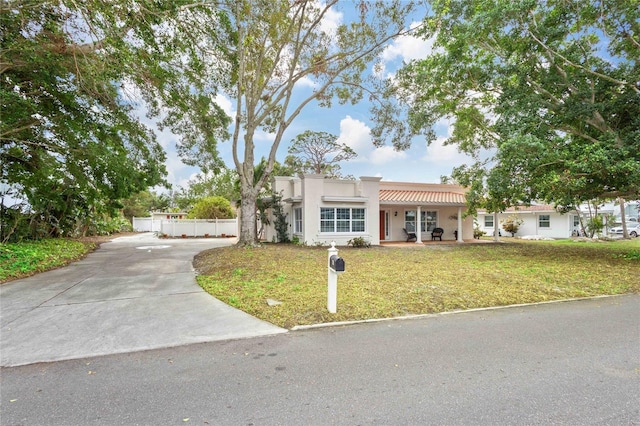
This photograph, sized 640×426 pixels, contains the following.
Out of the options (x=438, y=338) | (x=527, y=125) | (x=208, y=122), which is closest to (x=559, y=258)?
(x=527, y=125)

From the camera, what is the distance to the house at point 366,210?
1686 centimetres

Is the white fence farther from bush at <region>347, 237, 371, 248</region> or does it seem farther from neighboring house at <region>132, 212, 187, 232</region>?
bush at <region>347, 237, 371, 248</region>

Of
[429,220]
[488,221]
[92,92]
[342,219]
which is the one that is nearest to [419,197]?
[429,220]

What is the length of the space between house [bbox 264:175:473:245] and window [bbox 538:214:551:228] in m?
10.1

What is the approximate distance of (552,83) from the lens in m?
12.3

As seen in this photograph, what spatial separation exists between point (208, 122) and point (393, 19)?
930 centimetres

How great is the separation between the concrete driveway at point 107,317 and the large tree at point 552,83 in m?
9.83

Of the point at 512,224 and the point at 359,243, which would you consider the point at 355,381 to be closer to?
the point at 359,243

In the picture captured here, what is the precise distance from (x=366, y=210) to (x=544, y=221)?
19.0 metres

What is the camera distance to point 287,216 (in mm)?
19609

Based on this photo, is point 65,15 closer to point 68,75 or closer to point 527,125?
point 68,75

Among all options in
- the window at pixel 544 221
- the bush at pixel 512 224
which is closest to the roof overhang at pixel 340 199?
the bush at pixel 512 224

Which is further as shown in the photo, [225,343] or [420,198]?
[420,198]

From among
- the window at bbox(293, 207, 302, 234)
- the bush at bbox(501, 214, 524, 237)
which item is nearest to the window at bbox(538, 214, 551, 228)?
the bush at bbox(501, 214, 524, 237)
